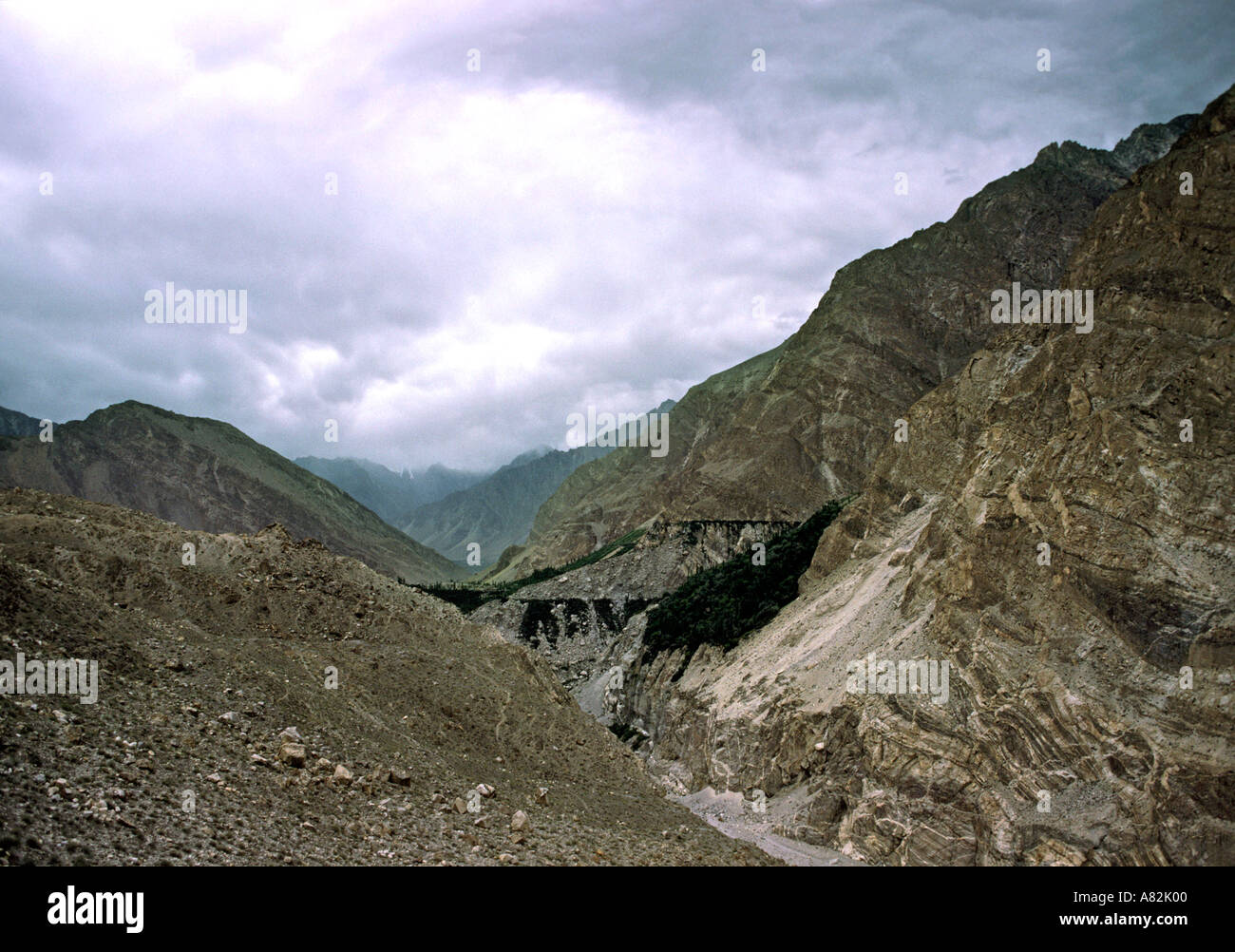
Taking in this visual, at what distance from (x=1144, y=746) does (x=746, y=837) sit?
13.5 metres

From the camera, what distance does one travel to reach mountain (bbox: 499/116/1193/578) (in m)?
91.2

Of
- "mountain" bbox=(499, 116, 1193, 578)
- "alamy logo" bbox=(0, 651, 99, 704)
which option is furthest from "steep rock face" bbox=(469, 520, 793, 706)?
"alamy logo" bbox=(0, 651, 99, 704)

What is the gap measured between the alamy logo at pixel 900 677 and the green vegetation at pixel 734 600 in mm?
17568

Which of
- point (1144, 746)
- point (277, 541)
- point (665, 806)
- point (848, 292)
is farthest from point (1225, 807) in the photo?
point (848, 292)

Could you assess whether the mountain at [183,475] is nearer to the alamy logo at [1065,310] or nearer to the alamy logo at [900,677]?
the alamy logo at [900,677]

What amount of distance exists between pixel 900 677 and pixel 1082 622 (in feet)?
20.8

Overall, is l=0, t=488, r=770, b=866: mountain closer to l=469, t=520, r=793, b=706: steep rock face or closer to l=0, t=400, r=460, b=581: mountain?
l=469, t=520, r=793, b=706: steep rock face

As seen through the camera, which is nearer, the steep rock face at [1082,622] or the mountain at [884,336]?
the steep rock face at [1082,622]
